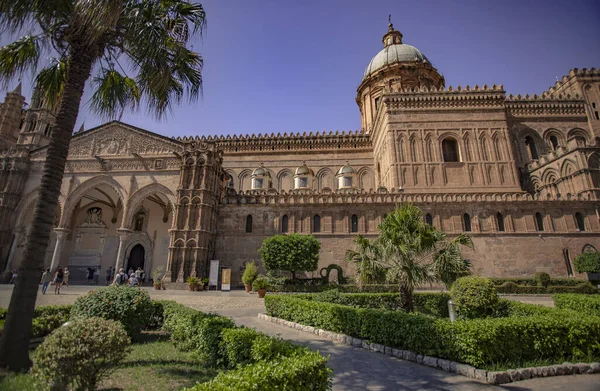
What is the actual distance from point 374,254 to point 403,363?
4815mm

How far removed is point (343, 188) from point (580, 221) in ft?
57.3

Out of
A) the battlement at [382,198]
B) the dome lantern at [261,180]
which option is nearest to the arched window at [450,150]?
the battlement at [382,198]

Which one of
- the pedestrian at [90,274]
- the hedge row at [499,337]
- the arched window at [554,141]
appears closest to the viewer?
the hedge row at [499,337]

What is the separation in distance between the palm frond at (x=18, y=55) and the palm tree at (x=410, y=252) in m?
11.0

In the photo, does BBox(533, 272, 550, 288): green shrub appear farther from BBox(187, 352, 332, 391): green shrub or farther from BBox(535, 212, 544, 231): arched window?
BBox(187, 352, 332, 391): green shrub

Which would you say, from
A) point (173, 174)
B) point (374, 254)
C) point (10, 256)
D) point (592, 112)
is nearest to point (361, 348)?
point (374, 254)

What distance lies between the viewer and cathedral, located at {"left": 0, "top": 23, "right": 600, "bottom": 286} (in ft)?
71.6

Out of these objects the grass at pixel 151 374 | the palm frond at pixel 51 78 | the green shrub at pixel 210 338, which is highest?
the palm frond at pixel 51 78

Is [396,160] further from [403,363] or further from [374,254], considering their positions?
[403,363]

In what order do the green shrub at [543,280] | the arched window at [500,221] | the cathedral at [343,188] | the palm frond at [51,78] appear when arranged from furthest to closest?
the arched window at [500,221] → the cathedral at [343,188] → the green shrub at [543,280] → the palm frond at [51,78]

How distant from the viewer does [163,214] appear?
27.2 metres

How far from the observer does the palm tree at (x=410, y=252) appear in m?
10.0

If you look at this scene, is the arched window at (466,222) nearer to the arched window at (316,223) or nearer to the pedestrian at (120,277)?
the arched window at (316,223)

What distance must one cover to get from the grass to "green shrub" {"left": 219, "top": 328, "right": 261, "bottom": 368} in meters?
0.44
